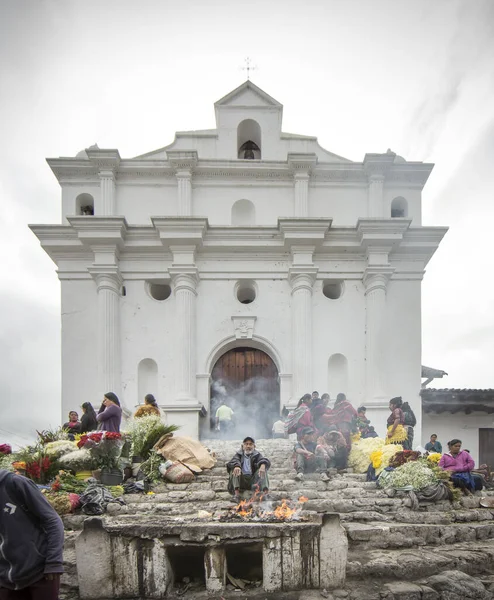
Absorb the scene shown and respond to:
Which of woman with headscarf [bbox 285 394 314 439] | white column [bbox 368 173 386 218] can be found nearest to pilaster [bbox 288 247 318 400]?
white column [bbox 368 173 386 218]

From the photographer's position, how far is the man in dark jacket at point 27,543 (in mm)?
3982

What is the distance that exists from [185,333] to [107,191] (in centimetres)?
583

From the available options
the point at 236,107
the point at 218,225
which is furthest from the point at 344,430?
the point at 236,107

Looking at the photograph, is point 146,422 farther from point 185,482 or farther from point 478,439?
point 478,439

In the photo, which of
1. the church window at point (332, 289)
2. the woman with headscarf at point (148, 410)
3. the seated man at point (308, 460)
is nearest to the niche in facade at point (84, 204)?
the woman with headscarf at point (148, 410)

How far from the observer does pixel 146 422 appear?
1162 cm

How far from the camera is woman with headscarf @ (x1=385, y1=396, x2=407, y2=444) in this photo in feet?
38.7

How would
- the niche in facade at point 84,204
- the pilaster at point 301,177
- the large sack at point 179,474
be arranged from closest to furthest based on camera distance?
the large sack at point 179,474
the pilaster at point 301,177
the niche in facade at point 84,204

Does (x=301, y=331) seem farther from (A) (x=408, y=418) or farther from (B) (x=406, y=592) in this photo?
(B) (x=406, y=592)

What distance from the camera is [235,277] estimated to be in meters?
17.6

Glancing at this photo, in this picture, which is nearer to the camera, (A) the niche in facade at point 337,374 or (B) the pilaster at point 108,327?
(B) the pilaster at point 108,327

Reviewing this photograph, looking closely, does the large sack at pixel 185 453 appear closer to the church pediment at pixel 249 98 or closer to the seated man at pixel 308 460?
the seated man at pixel 308 460

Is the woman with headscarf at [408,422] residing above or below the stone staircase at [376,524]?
above

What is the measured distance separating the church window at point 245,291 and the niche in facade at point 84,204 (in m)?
6.16
